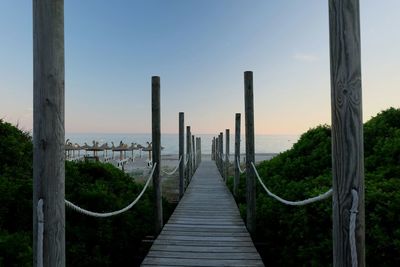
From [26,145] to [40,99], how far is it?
536 cm

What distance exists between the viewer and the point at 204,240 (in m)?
5.16

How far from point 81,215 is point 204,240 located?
1.92m

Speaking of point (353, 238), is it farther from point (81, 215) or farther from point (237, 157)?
point (237, 157)

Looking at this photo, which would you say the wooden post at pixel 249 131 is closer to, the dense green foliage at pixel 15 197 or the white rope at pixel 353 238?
the dense green foliage at pixel 15 197

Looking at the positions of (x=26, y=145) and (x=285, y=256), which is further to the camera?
(x=26, y=145)

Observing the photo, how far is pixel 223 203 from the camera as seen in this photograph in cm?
880

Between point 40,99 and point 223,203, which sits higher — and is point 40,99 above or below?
above

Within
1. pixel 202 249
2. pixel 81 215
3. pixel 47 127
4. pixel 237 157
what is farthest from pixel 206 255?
pixel 237 157

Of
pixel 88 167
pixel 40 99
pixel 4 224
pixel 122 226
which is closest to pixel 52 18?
pixel 40 99

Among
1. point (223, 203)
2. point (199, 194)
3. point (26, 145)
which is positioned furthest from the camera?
point (199, 194)

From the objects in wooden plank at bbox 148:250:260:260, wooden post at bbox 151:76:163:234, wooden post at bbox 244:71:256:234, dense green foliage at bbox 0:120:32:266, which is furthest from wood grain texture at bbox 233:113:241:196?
dense green foliage at bbox 0:120:32:266

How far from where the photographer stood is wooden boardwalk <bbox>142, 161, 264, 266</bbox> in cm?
423

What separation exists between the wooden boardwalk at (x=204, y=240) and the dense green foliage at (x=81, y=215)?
1.89 feet

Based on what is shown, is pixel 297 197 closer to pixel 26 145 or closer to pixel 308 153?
pixel 308 153
